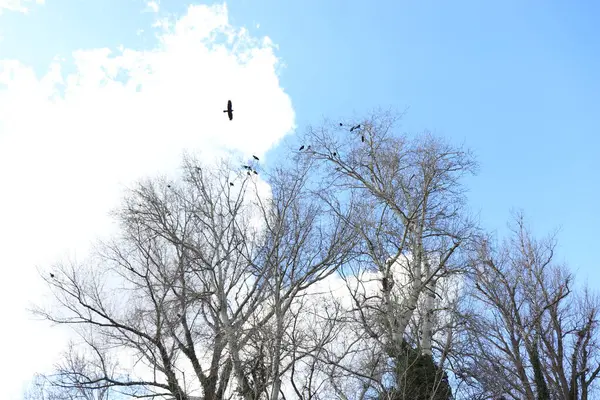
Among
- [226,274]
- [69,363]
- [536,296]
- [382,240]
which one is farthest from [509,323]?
[69,363]

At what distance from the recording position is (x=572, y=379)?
626 inches

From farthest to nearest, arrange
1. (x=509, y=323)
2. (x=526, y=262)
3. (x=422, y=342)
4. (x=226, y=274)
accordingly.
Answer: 1. (x=526, y=262)
2. (x=509, y=323)
3. (x=226, y=274)
4. (x=422, y=342)

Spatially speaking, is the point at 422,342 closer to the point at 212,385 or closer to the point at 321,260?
the point at 321,260

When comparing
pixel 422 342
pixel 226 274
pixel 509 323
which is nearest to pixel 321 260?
pixel 226 274

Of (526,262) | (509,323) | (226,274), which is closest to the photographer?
(226,274)

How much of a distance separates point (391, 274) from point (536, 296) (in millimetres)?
7483

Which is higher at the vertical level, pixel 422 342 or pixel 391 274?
pixel 391 274

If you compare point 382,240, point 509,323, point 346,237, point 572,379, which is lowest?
point 572,379

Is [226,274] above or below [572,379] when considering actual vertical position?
above

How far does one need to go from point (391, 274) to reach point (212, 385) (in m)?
5.54

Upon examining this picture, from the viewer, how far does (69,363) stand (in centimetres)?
1520

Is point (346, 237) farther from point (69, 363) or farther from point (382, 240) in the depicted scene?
point (69, 363)

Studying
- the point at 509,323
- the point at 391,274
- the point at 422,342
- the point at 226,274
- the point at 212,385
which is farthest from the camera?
the point at 509,323

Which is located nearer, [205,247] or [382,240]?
[382,240]
